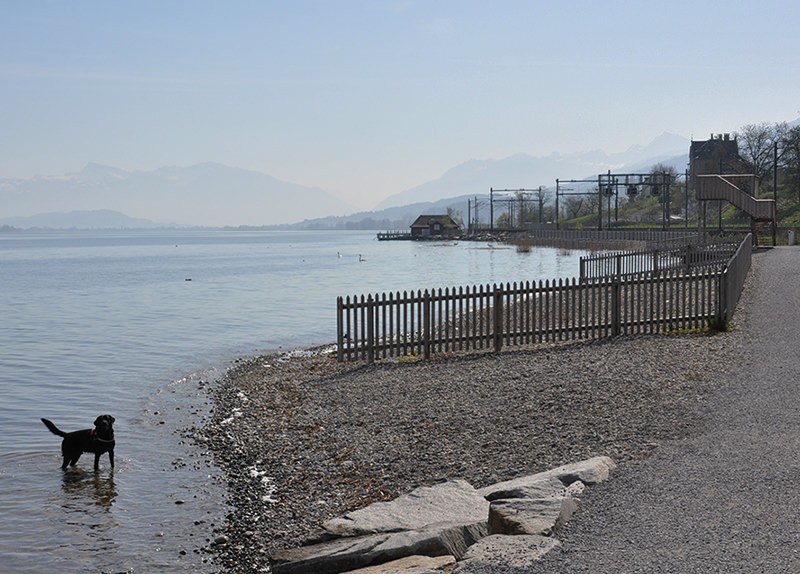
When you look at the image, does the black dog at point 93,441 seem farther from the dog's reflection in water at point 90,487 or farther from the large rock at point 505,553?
the large rock at point 505,553

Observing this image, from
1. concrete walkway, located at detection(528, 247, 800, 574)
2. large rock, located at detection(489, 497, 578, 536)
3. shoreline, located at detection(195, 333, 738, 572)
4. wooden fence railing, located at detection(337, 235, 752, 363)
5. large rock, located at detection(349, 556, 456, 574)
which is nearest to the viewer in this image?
concrete walkway, located at detection(528, 247, 800, 574)

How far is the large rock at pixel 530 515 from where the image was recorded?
6.92 metres

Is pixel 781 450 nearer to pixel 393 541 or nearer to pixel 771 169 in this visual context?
pixel 393 541

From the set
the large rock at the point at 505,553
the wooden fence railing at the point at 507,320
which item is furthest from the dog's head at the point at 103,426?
the large rock at the point at 505,553

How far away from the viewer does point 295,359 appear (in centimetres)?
2281

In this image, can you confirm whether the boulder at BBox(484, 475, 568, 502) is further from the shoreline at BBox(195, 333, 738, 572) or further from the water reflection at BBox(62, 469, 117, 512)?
the water reflection at BBox(62, 469, 117, 512)

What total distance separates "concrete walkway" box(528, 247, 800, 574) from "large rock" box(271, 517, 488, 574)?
866mm

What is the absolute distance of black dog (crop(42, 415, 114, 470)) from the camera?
12.3m

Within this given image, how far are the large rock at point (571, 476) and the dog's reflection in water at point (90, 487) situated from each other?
5.46 meters

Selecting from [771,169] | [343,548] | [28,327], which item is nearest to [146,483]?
[343,548]

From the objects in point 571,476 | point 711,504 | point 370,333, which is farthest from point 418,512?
point 370,333

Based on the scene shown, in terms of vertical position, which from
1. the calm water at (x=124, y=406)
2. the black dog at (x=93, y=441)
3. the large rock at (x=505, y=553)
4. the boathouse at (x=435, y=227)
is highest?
the boathouse at (x=435, y=227)

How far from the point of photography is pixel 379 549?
728 centimetres

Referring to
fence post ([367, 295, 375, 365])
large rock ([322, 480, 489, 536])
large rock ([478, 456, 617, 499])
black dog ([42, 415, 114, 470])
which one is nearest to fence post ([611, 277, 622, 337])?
fence post ([367, 295, 375, 365])
